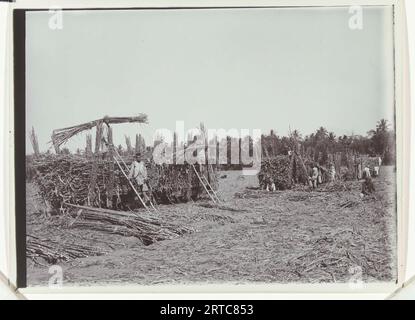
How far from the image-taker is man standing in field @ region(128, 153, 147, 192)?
2664mm

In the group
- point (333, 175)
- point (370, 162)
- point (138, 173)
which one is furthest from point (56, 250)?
point (370, 162)

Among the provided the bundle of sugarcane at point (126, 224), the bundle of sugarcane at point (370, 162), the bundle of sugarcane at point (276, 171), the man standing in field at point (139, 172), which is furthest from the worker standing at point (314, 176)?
the man standing in field at point (139, 172)

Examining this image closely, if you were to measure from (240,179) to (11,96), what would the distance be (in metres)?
1.59

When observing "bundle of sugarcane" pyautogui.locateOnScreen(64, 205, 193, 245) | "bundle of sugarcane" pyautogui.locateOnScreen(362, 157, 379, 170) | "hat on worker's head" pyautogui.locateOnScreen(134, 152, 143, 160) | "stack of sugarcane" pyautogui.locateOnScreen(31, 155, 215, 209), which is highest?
"hat on worker's head" pyautogui.locateOnScreen(134, 152, 143, 160)

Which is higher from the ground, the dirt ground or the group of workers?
the group of workers

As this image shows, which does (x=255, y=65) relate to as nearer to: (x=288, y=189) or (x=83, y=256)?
(x=288, y=189)

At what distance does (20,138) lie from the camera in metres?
2.65

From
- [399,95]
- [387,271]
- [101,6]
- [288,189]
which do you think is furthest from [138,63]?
[387,271]

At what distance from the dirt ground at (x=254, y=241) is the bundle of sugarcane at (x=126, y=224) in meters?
0.04

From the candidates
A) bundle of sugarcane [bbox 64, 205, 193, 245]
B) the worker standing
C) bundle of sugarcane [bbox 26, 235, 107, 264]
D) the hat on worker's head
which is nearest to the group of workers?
the worker standing

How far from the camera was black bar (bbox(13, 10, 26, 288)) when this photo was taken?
8.63 ft

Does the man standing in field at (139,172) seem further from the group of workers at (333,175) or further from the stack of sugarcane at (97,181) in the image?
the group of workers at (333,175)

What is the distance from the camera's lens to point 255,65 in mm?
2641

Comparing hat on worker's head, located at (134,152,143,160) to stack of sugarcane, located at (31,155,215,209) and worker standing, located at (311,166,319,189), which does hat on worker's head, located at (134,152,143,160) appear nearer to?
stack of sugarcane, located at (31,155,215,209)
